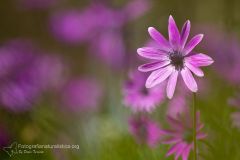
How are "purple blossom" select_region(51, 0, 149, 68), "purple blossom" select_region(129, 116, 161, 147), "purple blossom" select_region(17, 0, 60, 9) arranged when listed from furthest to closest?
"purple blossom" select_region(17, 0, 60, 9) < "purple blossom" select_region(51, 0, 149, 68) < "purple blossom" select_region(129, 116, 161, 147)

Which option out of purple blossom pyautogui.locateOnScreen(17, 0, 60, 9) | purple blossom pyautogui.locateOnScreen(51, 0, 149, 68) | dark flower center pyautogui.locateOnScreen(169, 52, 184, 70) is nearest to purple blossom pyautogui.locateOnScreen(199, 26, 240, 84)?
purple blossom pyautogui.locateOnScreen(51, 0, 149, 68)

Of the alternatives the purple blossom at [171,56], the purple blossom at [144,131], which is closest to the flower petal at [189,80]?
the purple blossom at [171,56]

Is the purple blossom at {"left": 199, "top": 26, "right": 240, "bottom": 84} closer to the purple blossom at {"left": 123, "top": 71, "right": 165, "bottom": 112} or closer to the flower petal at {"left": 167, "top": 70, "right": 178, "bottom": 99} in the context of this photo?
the purple blossom at {"left": 123, "top": 71, "right": 165, "bottom": 112}

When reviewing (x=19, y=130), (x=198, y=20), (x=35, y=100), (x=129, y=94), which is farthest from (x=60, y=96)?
(x=198, y=20)

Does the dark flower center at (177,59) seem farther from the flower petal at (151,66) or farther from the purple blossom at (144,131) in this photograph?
the purple blossom at (144,131)

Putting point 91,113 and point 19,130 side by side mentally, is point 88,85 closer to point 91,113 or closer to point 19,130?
point 91,113

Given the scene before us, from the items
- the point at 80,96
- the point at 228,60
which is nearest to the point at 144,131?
the point at 228,60

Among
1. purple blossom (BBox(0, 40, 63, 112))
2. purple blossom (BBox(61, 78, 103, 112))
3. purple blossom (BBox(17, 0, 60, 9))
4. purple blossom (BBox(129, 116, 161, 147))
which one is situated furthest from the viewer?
purple blossom (BBox(17, 0, 60, 9))
